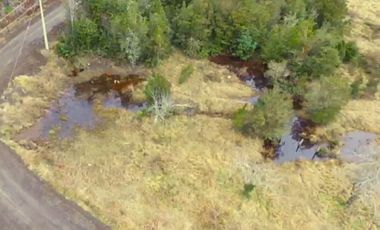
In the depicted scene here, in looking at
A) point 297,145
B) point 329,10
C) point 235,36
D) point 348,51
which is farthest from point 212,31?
point 297,145

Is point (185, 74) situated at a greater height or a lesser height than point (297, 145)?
greater

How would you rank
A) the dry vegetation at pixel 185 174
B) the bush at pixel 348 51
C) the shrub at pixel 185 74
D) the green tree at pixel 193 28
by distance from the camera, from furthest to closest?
the bush at pixel 348 51, the green tree at pixel 193 28, the shrub at pixel 185 74, the dry vegetation at pixel 185 174

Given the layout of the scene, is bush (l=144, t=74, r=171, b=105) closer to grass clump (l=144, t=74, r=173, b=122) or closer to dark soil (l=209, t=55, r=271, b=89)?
grass clump (l=144, t=74, r=173, b=122)

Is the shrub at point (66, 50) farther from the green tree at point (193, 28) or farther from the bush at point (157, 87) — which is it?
the green tree at point (193, 28)

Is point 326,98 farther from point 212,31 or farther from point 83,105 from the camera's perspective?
point 83,105

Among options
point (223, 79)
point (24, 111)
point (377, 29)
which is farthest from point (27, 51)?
point (377, 29)

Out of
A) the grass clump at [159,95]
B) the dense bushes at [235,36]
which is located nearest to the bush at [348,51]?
the dense bushes at [235,36]
